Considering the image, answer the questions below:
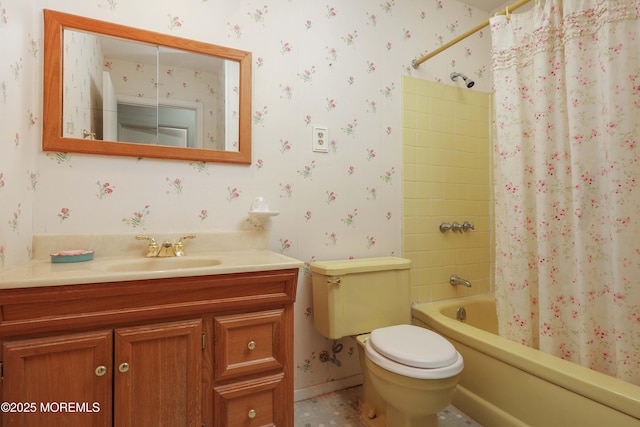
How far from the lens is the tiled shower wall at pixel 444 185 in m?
2.03

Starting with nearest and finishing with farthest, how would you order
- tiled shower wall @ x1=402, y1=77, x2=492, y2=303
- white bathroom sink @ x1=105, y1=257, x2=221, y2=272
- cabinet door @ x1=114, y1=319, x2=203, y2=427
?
cabinet door @ x1=114, y1=319, x2=203, y2=427
white bathroom sink @ x1=105, y1=257, x2=221, y2=272
tiled shower wall @ x1=402, y1=77, x2=492, y2=303

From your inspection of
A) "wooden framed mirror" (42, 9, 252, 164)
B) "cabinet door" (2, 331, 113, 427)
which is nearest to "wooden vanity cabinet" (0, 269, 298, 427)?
"cabinet door" (2, 331, 113, 427)

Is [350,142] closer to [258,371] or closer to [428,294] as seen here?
[428,294]

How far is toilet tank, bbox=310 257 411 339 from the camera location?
1.56m

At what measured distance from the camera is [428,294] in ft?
6.80

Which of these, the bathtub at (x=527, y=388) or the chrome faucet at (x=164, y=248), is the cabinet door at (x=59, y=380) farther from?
the bathtub at (x=527, y=388)

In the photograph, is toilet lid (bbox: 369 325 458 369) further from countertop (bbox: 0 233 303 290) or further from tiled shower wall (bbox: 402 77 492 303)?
tiled shower wall (bbox: 402 77 492 303)

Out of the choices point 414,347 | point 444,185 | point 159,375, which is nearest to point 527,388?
point 414,347

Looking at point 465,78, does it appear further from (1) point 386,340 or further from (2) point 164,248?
(2) point 164,248

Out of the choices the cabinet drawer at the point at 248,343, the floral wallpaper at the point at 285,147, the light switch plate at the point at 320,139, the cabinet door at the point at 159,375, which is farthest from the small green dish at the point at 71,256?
the light switch plate at the point at 320,139

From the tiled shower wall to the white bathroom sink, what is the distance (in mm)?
1236

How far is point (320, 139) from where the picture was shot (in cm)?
178

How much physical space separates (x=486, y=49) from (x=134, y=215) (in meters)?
2.59

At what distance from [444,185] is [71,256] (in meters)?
2.05
